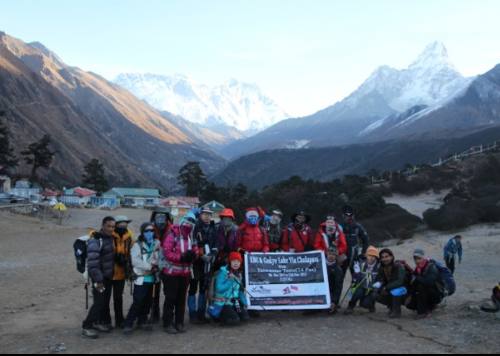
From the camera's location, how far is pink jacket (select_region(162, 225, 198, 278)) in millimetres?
8766

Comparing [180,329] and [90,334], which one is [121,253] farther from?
[180,329]

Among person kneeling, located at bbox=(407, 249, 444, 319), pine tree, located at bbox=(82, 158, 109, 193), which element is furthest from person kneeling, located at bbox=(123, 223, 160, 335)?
pine tree, located at bbox=(82, 158, 109, 193)

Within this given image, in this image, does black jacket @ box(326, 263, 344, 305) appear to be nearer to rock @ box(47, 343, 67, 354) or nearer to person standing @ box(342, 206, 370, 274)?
person standing @ box(342, 206, 370, 274)

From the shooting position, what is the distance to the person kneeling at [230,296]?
926cm

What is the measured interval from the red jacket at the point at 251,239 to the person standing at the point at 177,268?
1.39m

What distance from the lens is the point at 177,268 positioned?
8859 mm

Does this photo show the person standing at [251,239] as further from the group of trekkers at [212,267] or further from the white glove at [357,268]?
the white glove at [357,268]

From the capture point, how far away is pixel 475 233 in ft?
108

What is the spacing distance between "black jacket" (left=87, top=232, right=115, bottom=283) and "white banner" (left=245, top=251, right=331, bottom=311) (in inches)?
103

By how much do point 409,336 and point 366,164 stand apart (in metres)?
135

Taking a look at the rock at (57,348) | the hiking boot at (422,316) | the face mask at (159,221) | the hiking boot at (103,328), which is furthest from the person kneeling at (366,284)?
the rock at (57,348)

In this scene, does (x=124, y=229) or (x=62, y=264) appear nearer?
(x=124, y=229)

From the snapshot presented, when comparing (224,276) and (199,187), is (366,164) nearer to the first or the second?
(199,187)

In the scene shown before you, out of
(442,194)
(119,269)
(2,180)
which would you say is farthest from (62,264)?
(2,180)
